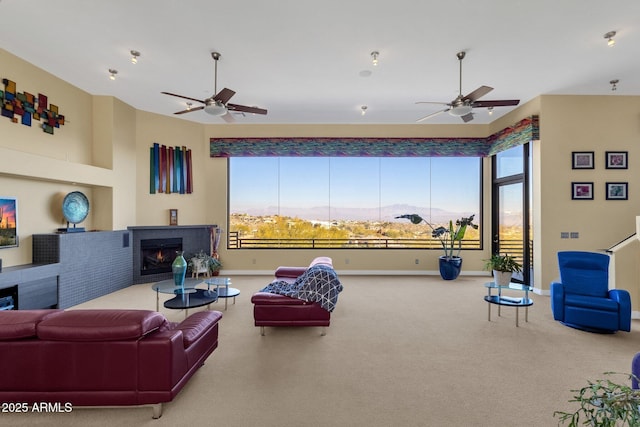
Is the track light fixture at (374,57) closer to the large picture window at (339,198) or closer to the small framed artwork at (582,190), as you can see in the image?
the large picture window at (339,198)

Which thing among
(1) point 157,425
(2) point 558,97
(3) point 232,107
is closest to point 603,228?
(2) point 558,97

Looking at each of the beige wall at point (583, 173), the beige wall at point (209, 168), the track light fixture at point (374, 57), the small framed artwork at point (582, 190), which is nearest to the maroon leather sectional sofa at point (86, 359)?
the beige wall at point (209, 168)

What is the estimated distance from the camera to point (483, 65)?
4.36 m

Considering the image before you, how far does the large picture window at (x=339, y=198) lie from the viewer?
7227 mm

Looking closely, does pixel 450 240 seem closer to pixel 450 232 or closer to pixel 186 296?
pixel 450 232

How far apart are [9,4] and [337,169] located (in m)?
5.66

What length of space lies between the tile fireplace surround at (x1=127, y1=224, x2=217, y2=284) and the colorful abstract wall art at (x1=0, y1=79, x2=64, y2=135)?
7.24ft

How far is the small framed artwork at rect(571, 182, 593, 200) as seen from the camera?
5.29 m

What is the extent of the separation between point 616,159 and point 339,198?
5.19 metres

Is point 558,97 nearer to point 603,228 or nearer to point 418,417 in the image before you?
point 603,228

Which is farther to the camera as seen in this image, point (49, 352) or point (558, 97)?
point (558, 97)

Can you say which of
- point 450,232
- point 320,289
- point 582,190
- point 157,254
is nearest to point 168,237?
point 157,254

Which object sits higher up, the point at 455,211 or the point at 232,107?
the point at 232,107

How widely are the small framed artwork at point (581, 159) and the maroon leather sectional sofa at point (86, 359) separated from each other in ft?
22.0
